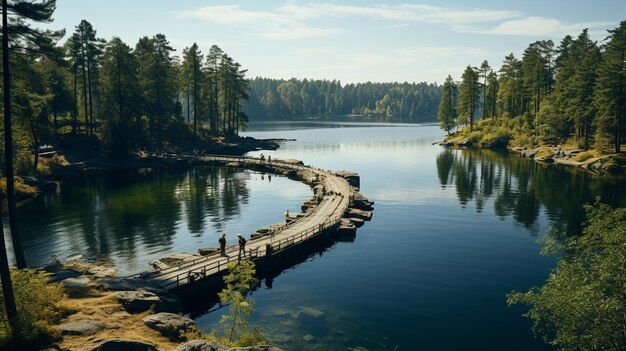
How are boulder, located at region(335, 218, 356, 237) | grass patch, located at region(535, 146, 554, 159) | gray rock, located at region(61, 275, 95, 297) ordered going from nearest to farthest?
1. gray rock, located at region(61, 275, 95, 297)
2. boulder, located at region(335, 218, 356, 237)
3. grass patch, located at region(535, 146, 554, 159)

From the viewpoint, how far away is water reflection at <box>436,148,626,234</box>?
55.9 metres

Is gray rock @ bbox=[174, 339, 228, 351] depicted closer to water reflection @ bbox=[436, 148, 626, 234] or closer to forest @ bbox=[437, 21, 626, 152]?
water reflection @ bbox=[436, 148, 626, 234]

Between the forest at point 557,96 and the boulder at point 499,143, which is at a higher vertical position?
the forest at point 557,96

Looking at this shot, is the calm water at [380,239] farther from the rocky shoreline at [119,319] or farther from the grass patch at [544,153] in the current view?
the grass patch at [544,153]

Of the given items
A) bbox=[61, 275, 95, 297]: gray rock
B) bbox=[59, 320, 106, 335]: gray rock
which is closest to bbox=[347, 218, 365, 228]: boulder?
bbox=[61, 275, 95, 297]: gray rock

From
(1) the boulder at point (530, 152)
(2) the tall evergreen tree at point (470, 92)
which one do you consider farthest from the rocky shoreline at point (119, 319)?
(2) the tall evergreen tree at point (470, 92)

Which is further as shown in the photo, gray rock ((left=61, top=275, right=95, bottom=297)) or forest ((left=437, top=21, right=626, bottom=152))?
forest ((left=437, top=21, right=626, bottom=152))

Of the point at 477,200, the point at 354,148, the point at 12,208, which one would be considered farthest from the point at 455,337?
the point at 354,148

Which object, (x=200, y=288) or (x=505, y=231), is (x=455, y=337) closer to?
(x=200, y=288)

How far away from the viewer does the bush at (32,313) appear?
19.6 metres

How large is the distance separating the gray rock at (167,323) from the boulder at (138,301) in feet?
5.67

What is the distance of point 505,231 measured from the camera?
4919 cm

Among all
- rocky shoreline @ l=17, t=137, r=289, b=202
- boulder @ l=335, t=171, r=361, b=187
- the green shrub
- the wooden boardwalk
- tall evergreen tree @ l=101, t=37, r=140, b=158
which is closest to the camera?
the wooden boardwalk

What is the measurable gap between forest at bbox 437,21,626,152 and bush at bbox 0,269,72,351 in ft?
303
